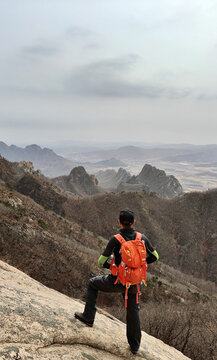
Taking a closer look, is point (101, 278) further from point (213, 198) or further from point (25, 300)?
point (213, 198)

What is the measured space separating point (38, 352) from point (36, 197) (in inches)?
2072

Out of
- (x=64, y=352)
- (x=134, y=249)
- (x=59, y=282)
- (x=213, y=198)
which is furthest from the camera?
(x=213, y=198)

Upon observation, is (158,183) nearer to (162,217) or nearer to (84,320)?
(162,217)

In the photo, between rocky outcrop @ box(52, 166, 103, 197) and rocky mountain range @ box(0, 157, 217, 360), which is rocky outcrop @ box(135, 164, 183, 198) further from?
rocky mountain range @ box(0, 157, 217, 360)

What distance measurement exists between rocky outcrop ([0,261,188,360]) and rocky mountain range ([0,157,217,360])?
121mm

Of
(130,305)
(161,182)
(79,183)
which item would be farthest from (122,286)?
(161,182)

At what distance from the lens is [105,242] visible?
41.8 m

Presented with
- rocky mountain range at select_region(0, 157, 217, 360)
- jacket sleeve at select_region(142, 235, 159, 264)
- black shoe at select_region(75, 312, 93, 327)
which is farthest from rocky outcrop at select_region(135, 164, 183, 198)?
black shoe at select_region(75, 312, 93, 327)

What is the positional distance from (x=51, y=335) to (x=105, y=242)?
37.3 meters

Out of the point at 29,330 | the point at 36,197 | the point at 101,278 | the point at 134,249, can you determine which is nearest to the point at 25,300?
the point at 29,330

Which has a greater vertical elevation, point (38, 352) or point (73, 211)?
point (38, 352)

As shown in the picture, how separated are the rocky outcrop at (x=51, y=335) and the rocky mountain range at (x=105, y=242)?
4.8 inches

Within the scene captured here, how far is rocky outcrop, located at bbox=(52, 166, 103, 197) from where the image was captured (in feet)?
436

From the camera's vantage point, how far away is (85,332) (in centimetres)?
590
